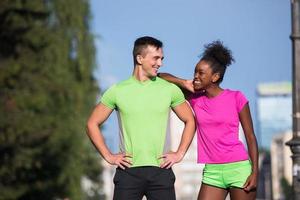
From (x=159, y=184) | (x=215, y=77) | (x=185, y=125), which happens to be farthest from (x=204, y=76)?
(x=159, y=184)

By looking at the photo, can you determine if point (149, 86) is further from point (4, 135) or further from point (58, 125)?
point (58, 125)

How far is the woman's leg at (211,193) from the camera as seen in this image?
27.8ft

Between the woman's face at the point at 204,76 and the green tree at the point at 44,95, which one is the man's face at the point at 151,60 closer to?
the woman's face at the point at 204,76

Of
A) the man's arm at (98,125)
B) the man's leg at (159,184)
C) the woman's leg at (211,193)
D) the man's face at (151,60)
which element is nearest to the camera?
the man's leg at (159,184)

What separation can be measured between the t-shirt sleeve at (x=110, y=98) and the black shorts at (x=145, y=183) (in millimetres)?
476

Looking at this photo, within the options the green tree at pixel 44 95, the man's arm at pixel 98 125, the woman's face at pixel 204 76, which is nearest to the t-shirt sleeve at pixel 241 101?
the woman's face at pixel 204 76

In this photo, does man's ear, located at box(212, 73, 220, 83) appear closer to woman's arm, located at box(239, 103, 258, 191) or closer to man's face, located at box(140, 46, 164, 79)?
woman's arm, located at box(239, 103, 258, 191)

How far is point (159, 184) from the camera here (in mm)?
7879

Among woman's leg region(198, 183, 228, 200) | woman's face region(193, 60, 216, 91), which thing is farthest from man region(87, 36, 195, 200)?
woman's leg region(198, 183, 228, 200)

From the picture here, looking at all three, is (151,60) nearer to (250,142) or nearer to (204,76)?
(204,76)

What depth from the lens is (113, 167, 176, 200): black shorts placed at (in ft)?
25.9

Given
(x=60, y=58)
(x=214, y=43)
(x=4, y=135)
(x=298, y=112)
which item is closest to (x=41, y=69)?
(x=60, y=58)

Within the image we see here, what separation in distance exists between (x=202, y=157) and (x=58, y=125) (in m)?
33.2

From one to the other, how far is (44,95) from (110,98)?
32.5 m
